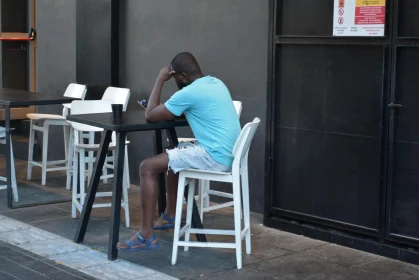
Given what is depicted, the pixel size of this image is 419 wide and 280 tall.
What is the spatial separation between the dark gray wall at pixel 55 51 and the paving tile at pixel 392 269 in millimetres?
4887

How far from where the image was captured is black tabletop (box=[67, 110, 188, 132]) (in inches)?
216

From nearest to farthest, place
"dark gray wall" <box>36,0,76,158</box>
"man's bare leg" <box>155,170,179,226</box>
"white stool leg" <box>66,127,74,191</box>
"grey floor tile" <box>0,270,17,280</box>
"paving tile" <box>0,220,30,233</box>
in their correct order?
1. "grey floor tile" <box>0,270,17,280</box>
2. "man's bare leg" <box>155,170,179,226</box>
3. "paving tile" <box>0,220,30,233</box>
4. "white stool leg" <box>66,127,74,191</box>
5. "dark gray wall" <box>36,0,76,158</box>

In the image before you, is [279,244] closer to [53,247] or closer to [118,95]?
[53,247]

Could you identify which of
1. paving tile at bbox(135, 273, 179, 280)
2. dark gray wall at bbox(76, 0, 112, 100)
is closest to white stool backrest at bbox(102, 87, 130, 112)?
dark gray wall at bbox(76, 0, 112, 100)

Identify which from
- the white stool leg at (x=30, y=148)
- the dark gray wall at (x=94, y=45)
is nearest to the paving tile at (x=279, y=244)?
the dark gray wall at (x=94, y=45)

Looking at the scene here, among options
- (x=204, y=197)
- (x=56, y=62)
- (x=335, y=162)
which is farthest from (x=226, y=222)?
(x=56, y=62)

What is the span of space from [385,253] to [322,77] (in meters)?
1.51

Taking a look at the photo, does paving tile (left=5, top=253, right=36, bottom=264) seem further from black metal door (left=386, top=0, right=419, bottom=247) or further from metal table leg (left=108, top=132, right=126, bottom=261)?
black metal door (left=386, top=0, right=419, bottom=247)

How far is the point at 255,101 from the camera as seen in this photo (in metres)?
7.15

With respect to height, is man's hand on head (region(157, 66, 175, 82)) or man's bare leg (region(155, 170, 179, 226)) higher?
man's hand on head (region(157, 66, 175, 82))

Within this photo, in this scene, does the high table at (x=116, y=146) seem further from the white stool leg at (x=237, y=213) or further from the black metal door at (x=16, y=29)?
the black metal door at (x=16, y=29)

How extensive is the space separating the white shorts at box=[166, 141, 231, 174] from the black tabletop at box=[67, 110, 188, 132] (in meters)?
0.24

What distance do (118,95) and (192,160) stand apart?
7.81 feet

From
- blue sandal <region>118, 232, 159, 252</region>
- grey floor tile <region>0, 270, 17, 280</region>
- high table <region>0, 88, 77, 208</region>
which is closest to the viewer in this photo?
grey floor tile <region>0, 270, 17, 280</region>
